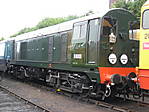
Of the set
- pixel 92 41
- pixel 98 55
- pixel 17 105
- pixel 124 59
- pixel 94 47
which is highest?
pixel 92 41

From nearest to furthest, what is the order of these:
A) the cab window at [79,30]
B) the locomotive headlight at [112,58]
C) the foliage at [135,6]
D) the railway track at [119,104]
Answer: the railway track at [119,104]
the locomotive headlight at [112,58]
the cab window at [79,30]
the foliage at [135,6]

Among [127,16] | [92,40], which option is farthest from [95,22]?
[127,16]

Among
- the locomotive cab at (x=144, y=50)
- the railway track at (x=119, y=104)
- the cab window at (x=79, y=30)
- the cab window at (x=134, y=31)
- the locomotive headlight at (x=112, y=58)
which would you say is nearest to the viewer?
the locomotive cab at (x=144, y=50)

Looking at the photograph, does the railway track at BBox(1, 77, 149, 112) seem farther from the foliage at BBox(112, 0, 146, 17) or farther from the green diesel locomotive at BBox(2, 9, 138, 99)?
the foliage at BBox(112, 0, 146, 17)

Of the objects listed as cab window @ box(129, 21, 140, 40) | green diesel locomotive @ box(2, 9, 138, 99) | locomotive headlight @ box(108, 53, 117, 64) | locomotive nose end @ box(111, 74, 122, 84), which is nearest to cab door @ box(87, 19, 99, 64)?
green diesel locomotive @ box(2, 9, 138, 99)

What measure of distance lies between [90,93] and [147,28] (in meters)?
3.56

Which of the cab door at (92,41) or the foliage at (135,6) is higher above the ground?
the foliage at (135,6)

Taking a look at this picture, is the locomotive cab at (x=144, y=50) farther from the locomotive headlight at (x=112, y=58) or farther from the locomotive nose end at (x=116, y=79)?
the locomotive headlight at (x=112, y=58)

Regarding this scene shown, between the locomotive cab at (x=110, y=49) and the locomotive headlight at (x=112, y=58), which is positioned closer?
the locomotive cab at (x=110, y=49)

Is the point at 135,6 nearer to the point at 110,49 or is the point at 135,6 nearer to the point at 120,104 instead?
the point at 110,49

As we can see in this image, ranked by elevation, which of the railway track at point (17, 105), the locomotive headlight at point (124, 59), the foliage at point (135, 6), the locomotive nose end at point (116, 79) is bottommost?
the railway track at point (17, 105)

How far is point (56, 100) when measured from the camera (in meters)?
9.88

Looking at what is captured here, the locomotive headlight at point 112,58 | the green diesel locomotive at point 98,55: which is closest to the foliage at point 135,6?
the green diesel locomotive at point 98,55

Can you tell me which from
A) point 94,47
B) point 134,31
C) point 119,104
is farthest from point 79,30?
point 119,104
